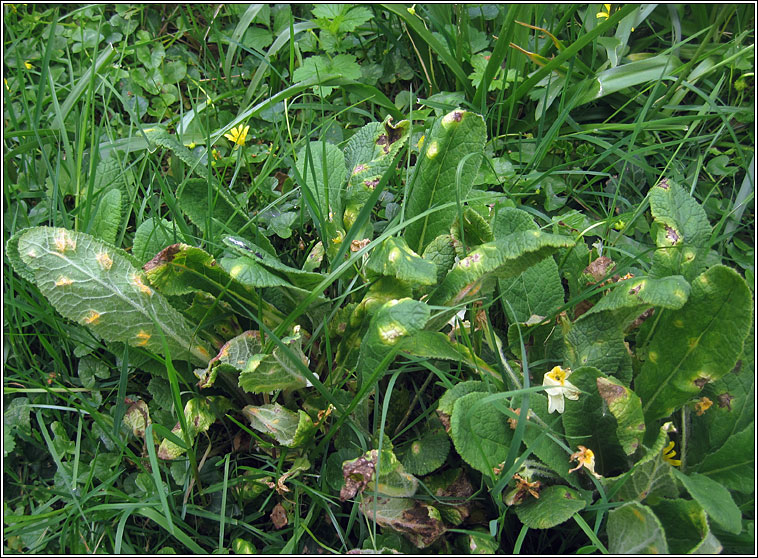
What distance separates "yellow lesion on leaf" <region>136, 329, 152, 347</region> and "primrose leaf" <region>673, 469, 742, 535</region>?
49.4 inches

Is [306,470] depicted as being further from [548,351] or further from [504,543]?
[548,351]

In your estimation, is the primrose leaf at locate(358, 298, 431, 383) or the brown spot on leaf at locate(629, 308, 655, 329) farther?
the brown spot on leaf at locate(629, 308, 655, 329)

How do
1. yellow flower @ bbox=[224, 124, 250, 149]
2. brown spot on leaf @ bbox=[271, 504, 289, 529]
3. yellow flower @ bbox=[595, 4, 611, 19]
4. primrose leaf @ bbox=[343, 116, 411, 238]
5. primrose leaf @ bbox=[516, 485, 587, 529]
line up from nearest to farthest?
primrose leaf @ bbox=[516, 485, 587, 529] < brown spot on leaf @ bbox=[271, 504, 289, 529] < primrose leaf @ bbox=[343, 116, 411, 238] < yellow flower @ bbox=[224, 124, 250, 149] < yellow flower @ bbox=[595, 4, 611, 19]

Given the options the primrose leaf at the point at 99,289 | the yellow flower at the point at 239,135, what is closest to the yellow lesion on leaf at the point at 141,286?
the primrose leaf at the point at 99,289

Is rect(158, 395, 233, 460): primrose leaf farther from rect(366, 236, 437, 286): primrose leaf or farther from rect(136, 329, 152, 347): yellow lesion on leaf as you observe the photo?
rect(366, 236, 437, 286): primrose leaf

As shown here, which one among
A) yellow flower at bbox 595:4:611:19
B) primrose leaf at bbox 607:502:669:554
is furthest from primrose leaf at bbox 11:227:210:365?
yellow flower at bbox 595:4:611:19

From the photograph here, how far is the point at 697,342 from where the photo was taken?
1.43m

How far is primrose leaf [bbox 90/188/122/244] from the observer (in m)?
1.85

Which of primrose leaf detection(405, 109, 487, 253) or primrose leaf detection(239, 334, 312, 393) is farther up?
primrose leaf detection(405, 109, 487, 253)

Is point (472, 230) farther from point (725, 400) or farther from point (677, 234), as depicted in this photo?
point (725, 400)

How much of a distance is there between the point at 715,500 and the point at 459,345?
61cm

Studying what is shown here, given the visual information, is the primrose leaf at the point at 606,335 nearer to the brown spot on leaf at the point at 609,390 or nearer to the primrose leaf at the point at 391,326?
the brown spot on leaf at the point at 609,390

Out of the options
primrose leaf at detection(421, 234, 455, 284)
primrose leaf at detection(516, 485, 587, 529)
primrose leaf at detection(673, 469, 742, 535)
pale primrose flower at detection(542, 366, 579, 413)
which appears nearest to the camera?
primrose leaf at detection(673, 469, 742, 535)

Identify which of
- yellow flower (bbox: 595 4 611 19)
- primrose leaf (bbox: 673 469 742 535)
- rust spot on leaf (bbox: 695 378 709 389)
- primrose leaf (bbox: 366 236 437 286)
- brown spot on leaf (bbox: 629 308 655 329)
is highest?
yellow flower (bbox: 595 4 611 19)
